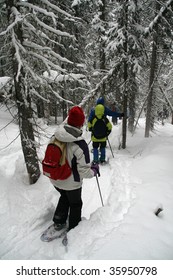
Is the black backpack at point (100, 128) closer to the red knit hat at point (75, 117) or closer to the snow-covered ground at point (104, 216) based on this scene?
the snow-covered ground at point (104, 216)

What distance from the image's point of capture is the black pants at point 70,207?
443 centimetres

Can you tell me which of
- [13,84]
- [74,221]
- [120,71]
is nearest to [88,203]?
[74,221]

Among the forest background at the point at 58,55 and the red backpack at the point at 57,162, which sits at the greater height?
the forest background at the point at 58,55

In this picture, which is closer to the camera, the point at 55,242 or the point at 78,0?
the point at 55,242

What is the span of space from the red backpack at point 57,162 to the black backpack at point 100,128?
181 inches

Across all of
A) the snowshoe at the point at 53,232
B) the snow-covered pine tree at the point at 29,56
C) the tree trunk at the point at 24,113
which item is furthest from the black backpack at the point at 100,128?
the snowshoe at the point at 53,232

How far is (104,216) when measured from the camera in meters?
4.98

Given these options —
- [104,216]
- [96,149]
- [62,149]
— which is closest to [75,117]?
[62,149]

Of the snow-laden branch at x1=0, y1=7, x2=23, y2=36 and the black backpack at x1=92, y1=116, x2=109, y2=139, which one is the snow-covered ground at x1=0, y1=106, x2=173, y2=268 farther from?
the snow-laden branch at x1=0, y1=7, x2=23, y2=36

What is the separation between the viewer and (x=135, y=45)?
11.0 meters

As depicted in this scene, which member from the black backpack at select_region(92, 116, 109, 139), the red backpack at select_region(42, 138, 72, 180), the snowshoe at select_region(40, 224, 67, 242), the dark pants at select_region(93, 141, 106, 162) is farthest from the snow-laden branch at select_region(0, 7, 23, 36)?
the dark pants at select_region(93, 141, 106, 162)

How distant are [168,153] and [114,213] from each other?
4828 mm

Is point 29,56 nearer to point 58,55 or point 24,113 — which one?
point 58,55

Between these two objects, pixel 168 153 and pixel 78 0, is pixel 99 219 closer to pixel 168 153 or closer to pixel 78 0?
pixel 168 153
